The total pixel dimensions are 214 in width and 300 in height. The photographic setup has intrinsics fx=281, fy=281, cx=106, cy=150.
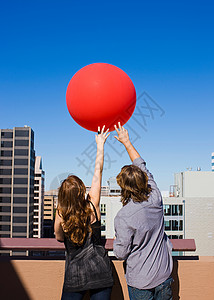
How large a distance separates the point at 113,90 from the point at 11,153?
62979 millimetres

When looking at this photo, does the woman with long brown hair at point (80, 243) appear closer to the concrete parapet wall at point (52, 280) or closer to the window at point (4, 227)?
the concrete parapet wall at point (52, 280)

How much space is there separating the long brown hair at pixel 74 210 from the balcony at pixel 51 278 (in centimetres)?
73

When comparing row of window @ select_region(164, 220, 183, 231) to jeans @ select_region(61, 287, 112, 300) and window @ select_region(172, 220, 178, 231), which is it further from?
jeans @ select_region(61, 287, 112, 300)

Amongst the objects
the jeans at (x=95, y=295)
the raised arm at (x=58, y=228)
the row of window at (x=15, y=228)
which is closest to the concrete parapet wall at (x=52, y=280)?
the jeans at (x=95, y=295)

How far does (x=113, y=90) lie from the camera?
290 centimetres

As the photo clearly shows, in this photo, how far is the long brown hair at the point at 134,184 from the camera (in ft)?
6.18

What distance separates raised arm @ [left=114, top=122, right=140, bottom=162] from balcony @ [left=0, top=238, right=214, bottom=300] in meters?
0.85

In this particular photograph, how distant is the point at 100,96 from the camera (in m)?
2.90

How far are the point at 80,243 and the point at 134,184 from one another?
53 centimetres

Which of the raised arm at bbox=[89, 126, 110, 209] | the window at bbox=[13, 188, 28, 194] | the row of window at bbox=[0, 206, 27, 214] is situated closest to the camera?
the raised arm at bbox=[89, 126, 110, 209]

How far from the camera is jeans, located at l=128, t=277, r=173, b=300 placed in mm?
1844

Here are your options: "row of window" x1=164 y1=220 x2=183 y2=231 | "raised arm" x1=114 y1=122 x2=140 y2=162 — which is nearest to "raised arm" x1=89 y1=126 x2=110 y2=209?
"raised arm" x1=114 y1=122 x2=140 y2=162

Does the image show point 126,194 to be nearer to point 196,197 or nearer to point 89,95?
point 89,95

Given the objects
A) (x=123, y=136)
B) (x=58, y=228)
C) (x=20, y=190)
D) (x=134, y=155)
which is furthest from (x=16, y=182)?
(x=58, y=228)
